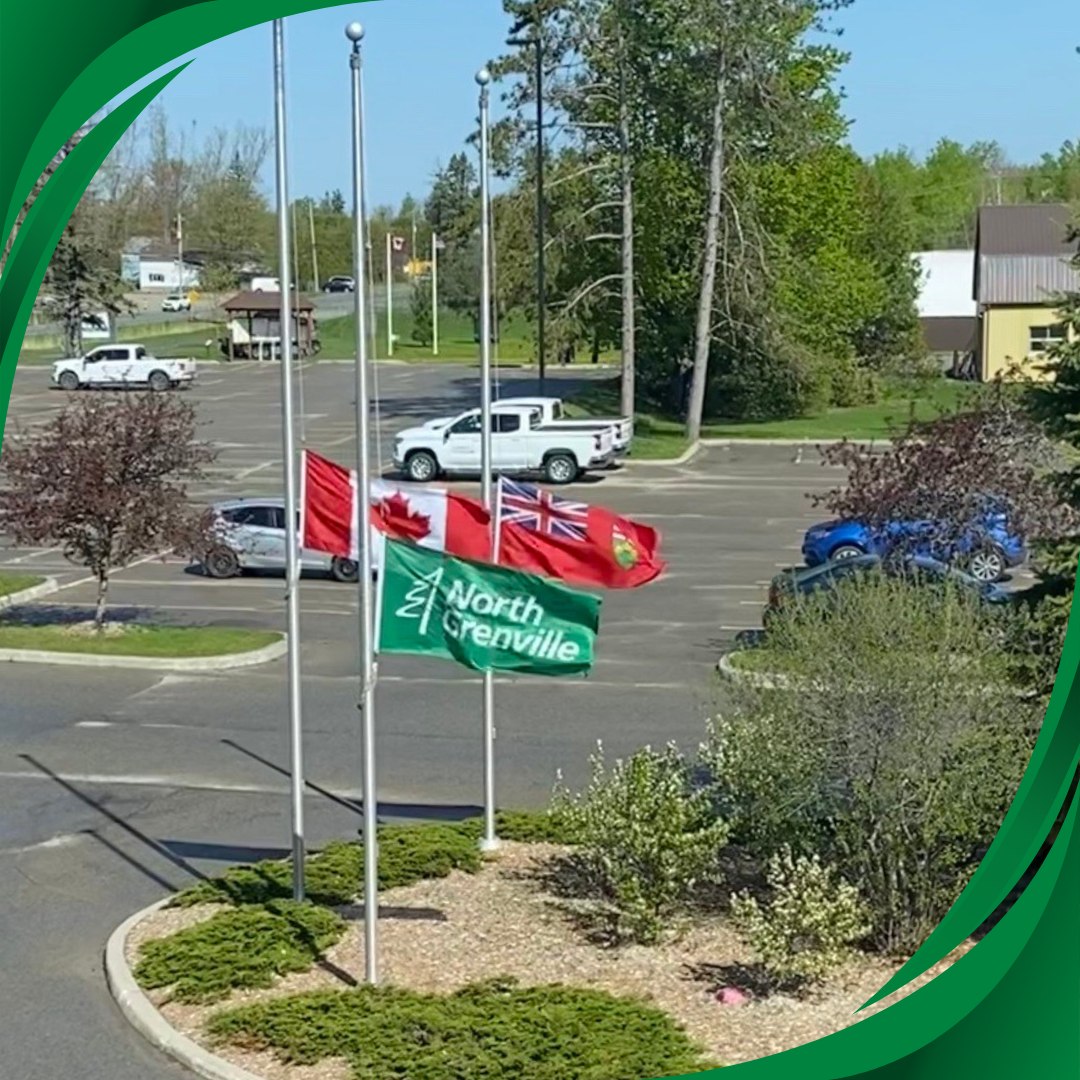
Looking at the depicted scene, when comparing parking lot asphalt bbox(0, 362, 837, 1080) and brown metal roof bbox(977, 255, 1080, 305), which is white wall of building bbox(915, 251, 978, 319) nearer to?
brown metal roof bbox(977, 255, 1080, 305)

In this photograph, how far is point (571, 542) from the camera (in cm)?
1310

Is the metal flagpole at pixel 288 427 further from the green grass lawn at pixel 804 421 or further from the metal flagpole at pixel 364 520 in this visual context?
the green grass lawn at pixel 804 421

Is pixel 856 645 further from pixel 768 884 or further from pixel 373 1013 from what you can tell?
pixel 373 1013

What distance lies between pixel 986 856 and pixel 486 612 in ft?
11.4

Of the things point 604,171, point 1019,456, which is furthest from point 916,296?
point 1019,456

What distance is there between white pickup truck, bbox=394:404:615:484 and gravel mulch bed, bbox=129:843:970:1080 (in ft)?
94.0

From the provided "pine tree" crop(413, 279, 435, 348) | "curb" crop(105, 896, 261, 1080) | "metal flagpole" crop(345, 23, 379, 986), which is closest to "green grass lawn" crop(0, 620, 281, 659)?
"curb" crop(105, 896, 261, 1080)

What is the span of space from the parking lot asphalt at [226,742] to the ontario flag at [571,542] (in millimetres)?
3544

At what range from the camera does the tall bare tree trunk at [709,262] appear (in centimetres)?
4347

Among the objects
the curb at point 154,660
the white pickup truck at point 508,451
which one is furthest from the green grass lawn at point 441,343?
the curb at point 154,660

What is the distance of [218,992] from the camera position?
1161 centimetres

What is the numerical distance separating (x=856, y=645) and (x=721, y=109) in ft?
108

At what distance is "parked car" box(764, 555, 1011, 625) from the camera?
14320mm

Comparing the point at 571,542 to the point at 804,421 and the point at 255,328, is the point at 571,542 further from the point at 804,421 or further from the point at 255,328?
the point at 255,328
